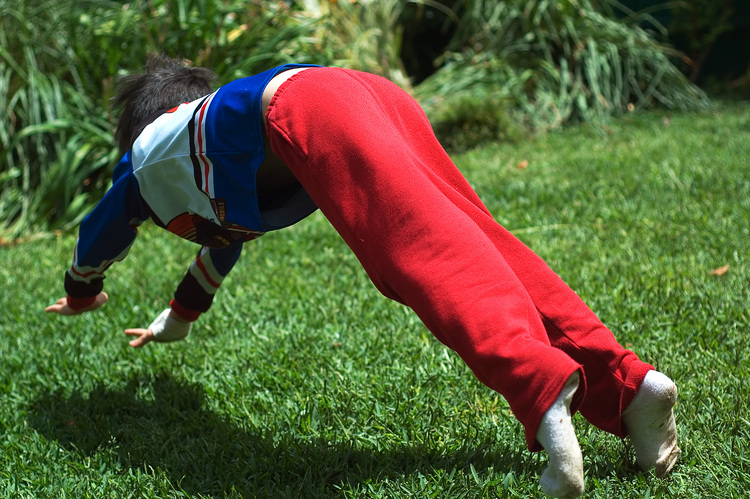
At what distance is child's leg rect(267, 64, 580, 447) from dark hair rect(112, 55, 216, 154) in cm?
69

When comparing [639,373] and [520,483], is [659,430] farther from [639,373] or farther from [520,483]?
[520,483]

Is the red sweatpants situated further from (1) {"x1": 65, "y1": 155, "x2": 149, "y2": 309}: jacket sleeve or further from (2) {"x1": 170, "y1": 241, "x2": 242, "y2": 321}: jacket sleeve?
(2) {"x1": 170, "y1": 241, "x2": 242, "y2": 321}: jacket sleeve

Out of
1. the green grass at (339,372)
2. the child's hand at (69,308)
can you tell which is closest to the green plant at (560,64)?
the green grass at (339,372)

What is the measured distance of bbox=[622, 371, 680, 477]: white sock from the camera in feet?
5.59

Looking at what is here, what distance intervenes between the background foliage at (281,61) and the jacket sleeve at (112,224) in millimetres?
3078

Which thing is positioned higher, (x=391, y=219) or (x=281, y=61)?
(x=391, y=219)

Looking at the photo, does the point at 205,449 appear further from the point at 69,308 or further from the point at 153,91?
the point at 153,91

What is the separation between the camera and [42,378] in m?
2.94

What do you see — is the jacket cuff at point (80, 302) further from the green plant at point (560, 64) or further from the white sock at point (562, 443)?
the green plant at point (560, 64)

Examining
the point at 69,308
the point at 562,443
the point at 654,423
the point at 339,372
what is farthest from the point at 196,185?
the point at 654,423

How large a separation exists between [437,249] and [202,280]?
1.31 meters

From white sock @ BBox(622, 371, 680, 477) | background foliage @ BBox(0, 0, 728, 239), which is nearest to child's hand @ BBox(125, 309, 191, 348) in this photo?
white sock @ BBox(622, 371, 680, 477)

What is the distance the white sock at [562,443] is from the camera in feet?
4.50

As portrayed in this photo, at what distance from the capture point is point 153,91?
229 cm
